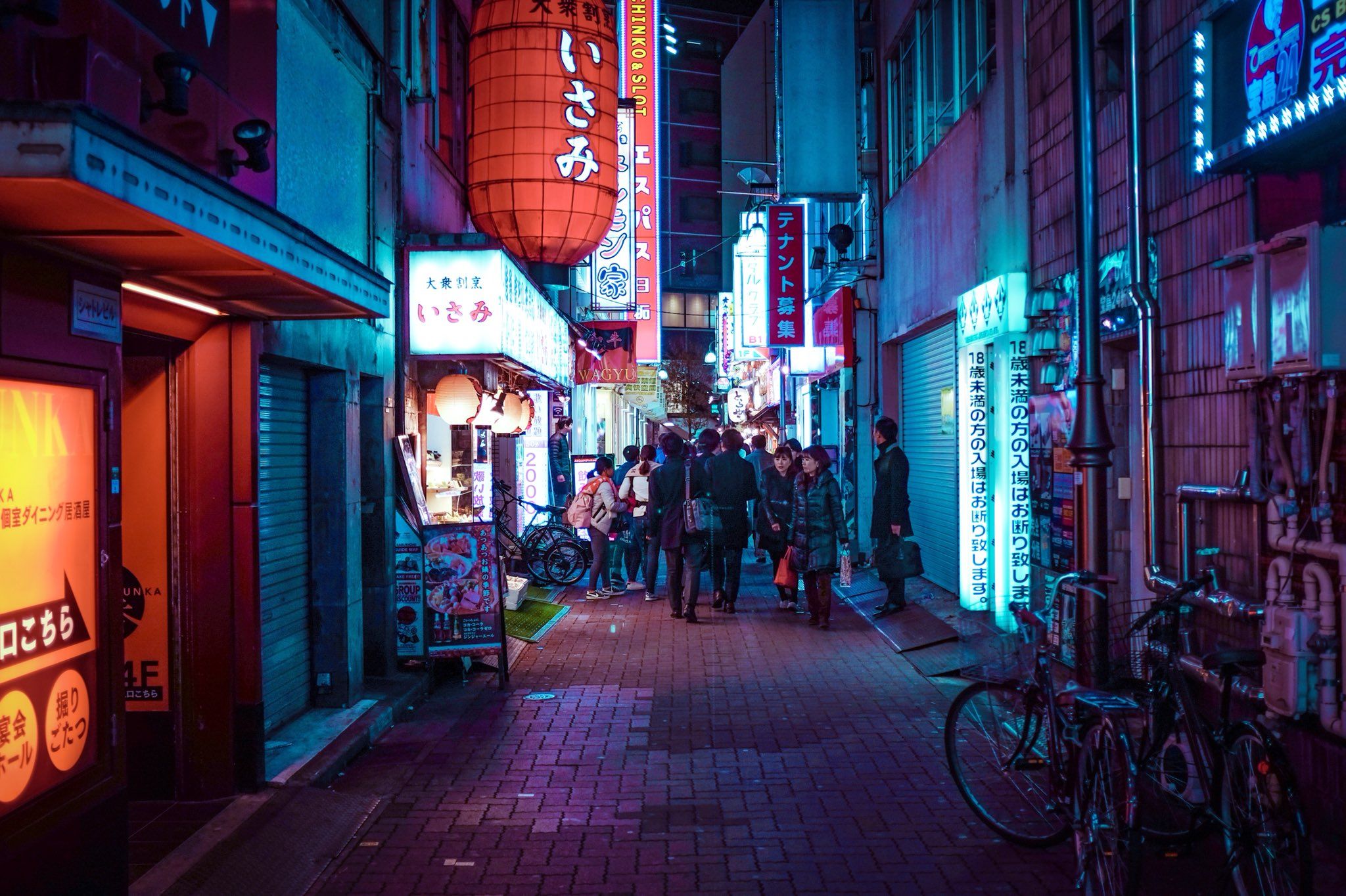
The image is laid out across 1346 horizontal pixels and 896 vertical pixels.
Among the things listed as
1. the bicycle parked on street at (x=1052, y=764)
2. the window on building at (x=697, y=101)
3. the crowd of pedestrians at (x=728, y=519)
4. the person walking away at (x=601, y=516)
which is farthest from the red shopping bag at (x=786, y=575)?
the window on building at (x=697, y=101)

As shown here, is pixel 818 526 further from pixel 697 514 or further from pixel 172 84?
pixel 172 84

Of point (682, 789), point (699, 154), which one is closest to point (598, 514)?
Result: point (682, 789)

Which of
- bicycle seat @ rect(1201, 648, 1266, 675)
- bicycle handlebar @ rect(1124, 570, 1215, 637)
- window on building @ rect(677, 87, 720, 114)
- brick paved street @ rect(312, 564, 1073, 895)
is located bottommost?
brick paved street @ rect(312, 564, 1073, 895)

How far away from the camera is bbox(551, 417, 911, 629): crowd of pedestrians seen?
43.3 ft

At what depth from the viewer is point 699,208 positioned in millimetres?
64875

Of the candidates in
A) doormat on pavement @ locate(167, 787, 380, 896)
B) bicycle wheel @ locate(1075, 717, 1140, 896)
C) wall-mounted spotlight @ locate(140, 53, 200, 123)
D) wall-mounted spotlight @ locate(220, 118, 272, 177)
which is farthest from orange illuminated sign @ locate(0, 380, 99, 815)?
bicycle wheel @ locate(1075, 717, 1140, 896)

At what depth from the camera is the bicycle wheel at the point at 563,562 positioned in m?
17.3

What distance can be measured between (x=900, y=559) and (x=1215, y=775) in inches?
330

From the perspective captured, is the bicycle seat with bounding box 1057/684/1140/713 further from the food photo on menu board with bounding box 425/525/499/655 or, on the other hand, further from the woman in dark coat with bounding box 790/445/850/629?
the woman in dark coat with bounding box 790/445/850/629

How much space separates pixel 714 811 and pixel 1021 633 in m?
2.04

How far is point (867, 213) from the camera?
1986cm

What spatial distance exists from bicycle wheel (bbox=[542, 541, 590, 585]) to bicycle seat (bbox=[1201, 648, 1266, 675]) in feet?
41.8

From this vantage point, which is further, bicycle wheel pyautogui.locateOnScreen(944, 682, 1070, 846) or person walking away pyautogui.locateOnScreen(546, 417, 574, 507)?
person walking away pyautogui.locateOnScreen(546, 417, 574, 507)

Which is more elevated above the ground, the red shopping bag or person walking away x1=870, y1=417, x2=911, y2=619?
person walking away x1=870, y1=417, x2=911, y2=619
